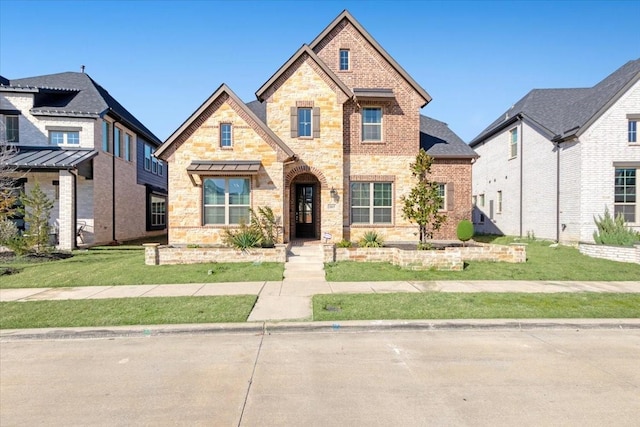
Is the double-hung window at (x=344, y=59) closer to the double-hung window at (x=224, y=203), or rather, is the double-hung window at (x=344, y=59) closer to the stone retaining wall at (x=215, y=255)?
the double-hung window at (x=224, y=203)

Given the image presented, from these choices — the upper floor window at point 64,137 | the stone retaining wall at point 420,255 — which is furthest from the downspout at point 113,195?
the stone retaining wall at point 420,255

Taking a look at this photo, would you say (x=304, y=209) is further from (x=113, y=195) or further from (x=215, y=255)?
(x=113, y=195)

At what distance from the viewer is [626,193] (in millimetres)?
16250

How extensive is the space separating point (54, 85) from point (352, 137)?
1874 cm

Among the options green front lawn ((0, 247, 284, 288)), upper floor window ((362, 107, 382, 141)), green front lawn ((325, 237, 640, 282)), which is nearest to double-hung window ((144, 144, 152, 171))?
green front lawn ((0, 247, 284, 288))

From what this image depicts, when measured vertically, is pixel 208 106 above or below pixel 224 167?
above

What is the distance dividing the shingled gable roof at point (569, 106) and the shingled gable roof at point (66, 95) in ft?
79.3

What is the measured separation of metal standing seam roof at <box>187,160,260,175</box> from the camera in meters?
13.6

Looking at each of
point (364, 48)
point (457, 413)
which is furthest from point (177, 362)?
point (364, 48)

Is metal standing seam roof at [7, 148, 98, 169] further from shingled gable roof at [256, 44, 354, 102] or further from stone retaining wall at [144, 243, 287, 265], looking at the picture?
shingled gable roof at [256, 44, 354, 102]

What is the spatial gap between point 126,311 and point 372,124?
1332 cm

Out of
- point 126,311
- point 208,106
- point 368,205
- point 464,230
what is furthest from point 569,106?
point 126,311

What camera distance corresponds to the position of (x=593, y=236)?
15.0m

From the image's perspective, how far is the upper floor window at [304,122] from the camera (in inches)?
614
